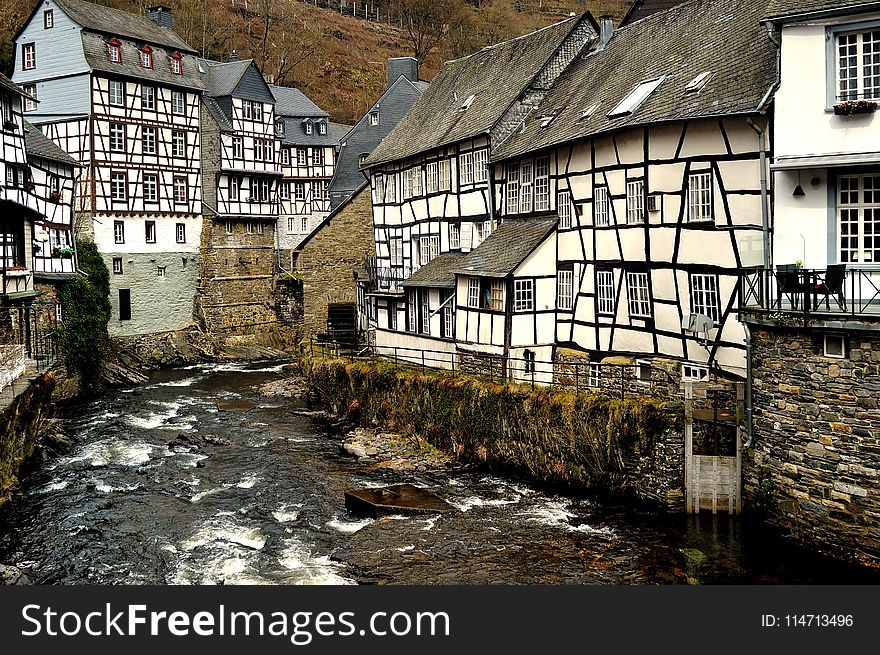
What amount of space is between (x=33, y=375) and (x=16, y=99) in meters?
11.4

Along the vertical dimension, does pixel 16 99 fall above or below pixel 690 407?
above

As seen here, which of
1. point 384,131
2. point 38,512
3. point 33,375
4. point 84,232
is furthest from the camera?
point 384,131

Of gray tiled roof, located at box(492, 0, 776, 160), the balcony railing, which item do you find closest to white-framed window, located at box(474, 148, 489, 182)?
gray tiled roof, located at box(492, 0, 776, 160)

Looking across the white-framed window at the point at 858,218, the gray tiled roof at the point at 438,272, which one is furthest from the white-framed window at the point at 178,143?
the white-framed window at the point at 858,218

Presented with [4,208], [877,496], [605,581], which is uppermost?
[4,208]

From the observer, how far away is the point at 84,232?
42906 millimetres

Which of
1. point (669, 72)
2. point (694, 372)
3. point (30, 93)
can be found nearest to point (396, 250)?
point (669, 72)

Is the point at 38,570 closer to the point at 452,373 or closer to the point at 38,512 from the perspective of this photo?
the point at 38,512

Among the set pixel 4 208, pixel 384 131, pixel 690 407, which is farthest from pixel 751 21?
pixel 384 131

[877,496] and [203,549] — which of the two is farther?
[203,549]

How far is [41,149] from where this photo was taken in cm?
3703

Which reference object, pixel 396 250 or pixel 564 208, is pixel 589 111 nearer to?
pixel 564 208

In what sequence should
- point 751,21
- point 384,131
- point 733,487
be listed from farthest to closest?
point 384,131, point 751,21, point 733,487

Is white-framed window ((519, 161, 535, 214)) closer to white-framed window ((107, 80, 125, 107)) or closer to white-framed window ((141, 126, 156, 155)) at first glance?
white-framed window ((141, 126, 156, 155))
